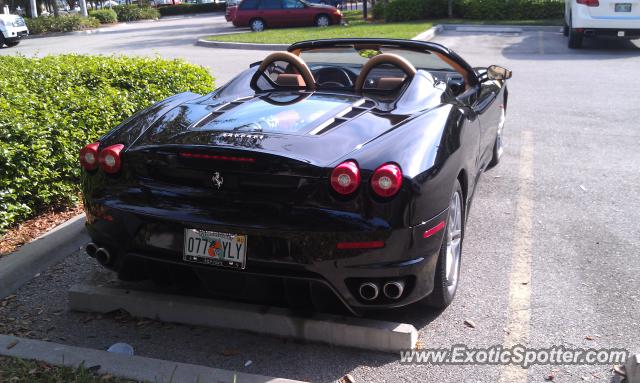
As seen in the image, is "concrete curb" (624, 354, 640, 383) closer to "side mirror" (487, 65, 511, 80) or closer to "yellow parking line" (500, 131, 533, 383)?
"yellow parking line" (500, 131, 533, 383)

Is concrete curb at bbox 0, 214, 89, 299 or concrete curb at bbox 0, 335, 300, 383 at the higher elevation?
concrete curb at bbox 0, 214, 89, 299

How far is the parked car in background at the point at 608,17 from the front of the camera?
49.0 feet

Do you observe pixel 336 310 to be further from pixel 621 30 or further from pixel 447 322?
pixel 621 30

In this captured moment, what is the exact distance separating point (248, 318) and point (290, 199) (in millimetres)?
814

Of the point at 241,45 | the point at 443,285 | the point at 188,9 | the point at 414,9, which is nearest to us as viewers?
the point at 443,285

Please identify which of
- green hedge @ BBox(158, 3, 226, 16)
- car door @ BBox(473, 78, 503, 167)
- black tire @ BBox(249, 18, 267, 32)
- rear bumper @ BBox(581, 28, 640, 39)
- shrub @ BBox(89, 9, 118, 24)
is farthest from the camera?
green hedge @ BBox(158, 3, 226, 16)

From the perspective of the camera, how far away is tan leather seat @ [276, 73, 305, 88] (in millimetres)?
4547

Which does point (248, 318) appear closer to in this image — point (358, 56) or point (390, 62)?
point (390, 62)

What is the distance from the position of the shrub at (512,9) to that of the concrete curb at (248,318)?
72.2 ft

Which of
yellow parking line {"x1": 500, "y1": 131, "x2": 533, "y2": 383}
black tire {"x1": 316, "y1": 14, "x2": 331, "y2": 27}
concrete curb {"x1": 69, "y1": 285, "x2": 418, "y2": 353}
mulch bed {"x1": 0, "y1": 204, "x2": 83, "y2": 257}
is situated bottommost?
yellow parking line {"x1": 500, "y1": 131, "x2": 533, "y2": 383}

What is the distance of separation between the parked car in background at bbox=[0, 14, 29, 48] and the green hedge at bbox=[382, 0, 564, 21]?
13292 mm

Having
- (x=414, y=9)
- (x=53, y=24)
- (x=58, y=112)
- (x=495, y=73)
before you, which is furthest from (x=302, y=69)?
(x=53, y=24)

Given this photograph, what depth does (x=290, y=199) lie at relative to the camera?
3137 millimetres

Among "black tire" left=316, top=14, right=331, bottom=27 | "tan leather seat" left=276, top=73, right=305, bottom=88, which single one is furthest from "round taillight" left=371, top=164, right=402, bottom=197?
"black tire" left=316, top=14, right=331, bottom=27
